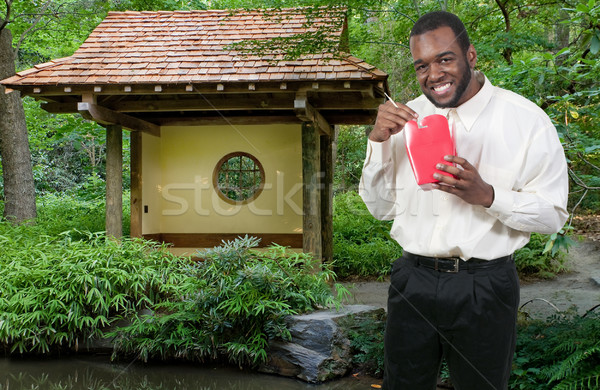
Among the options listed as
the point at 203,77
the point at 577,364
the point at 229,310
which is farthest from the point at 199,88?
the point at 577,364

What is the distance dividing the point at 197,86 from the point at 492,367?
5.95m

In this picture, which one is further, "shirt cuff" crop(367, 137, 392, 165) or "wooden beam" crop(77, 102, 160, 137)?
"wooden beam" crop(77, 102, 160, 137)

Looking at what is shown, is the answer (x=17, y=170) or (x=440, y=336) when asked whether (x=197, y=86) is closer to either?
(x=17, y=170)

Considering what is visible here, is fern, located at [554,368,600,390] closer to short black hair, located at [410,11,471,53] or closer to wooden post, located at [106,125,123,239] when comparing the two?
short black hair, located at [410,11,471,53]

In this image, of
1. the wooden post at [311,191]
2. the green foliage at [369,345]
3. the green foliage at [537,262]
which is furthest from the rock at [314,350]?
the green foliage at [537,262]

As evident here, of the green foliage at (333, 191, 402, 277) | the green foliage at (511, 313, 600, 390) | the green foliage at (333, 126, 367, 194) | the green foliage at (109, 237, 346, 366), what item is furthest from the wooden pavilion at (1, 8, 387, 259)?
the green foliage at (333, 126, 367, 194)

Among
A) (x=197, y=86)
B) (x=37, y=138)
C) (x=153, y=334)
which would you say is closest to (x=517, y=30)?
(x=197, y=86)

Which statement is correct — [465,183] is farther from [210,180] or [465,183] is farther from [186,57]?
[210,180]

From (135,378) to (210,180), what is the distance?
479 cm

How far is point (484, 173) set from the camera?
1607 mm

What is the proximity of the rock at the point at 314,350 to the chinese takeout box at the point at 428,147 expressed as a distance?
363 cm

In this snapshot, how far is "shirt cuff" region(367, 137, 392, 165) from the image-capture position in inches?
69.7

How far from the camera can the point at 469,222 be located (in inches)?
63.6

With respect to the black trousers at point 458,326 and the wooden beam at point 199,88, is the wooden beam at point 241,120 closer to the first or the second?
the wooden beam at point 199,88
